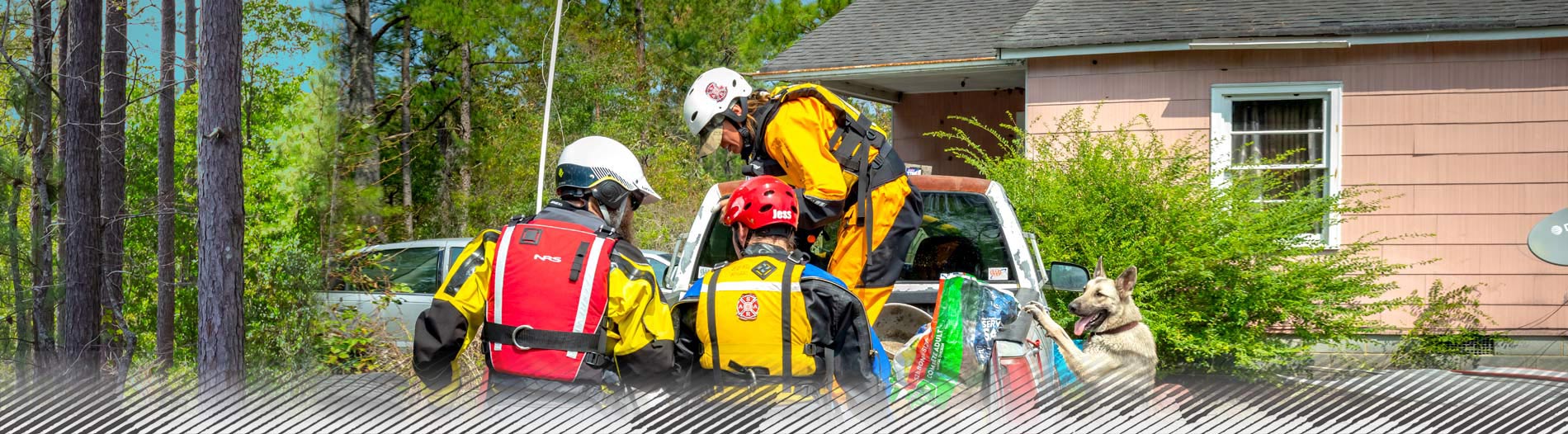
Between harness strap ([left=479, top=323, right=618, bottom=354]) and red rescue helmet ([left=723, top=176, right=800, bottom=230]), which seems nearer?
harness strap ([left=479, top=323, right=618, bottom=354])

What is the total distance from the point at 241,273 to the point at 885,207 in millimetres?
3452

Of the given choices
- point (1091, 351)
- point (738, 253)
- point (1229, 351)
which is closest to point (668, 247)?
point (1229, 351)

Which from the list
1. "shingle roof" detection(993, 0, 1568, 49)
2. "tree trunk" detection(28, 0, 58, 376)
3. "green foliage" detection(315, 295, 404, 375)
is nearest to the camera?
"green foliage" detection(315, 295, 404, 375)

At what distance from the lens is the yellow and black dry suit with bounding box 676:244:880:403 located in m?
3.44

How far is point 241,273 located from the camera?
6.16 metres

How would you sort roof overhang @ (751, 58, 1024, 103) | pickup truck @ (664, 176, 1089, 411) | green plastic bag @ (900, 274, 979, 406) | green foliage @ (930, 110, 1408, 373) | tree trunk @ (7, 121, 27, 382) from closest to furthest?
1. green plastic bag @ (900, 274, 979, 406)
2. pickup truck @ (664, 176, 1089, 411)
3. green foliage @ (930, 110, 1408, 373)
4. tree trunk @ (7, 121, 27, 382)
5. roof overhang @ (751, 58, 1024, 103)

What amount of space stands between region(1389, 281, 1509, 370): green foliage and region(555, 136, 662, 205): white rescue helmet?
9.13 meters

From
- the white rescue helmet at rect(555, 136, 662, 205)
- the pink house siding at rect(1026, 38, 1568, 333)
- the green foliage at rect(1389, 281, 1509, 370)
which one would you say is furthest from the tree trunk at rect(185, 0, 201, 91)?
the green foliage at rect(1389, 281, 1509, 370)

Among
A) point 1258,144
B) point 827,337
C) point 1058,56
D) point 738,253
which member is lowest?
point 827,337

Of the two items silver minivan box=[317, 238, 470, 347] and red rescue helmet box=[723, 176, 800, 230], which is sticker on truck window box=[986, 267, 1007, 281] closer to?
red rescue helmet box=[723, 176, 800, 230]

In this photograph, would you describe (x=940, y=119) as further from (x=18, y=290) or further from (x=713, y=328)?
(x=713, y=328)

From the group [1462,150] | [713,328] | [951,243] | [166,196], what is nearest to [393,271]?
[166,196]

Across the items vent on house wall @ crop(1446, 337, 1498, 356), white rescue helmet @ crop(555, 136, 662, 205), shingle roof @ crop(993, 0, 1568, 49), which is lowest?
vent on house wall @ crop(1446, 337, 1498, 356)

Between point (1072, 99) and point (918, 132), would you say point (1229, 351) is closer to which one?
point (1072, 99)
